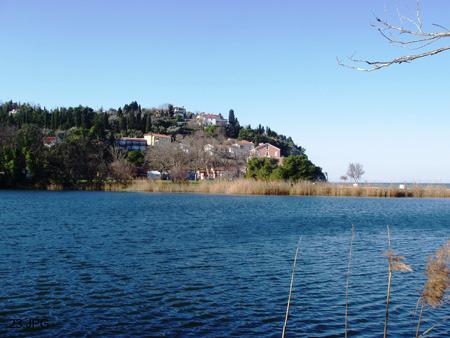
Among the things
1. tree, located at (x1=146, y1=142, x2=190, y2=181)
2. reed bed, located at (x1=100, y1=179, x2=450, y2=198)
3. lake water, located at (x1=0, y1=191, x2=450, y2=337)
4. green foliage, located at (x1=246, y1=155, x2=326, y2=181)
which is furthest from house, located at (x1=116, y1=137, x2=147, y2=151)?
lake water, located at (x1=0, y1=191, x2=450, y2=337)

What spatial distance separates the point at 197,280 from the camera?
12344 millimetres

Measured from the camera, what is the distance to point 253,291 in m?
11.4

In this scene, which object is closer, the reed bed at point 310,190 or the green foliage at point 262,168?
the reed bed at point 310,190

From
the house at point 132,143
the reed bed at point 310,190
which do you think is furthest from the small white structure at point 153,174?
the reed bed at point 310,190

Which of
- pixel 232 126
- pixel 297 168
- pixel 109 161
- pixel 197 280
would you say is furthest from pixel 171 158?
pixel 232 126

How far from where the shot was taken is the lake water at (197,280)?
889 cm

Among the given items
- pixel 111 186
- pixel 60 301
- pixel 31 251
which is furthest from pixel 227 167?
pixel 60 301

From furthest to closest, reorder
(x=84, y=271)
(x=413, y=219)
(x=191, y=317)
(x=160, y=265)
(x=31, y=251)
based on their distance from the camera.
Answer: (x=413, y=219) < (x=31, y=251) < (x=160, y=265) < (x=84, y=271) < (x=191, y=317)

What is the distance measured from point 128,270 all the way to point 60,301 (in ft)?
10.8

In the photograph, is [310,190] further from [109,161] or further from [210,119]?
[210,119]

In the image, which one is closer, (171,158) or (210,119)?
(171,158)

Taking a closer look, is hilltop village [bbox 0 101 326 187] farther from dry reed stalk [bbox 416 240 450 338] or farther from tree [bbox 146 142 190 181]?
dry reed stalk [bbox 416 240 450 338]

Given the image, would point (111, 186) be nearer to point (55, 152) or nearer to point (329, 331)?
point (55, 152)

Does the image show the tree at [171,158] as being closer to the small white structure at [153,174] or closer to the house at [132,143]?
the small white structure at [153,174]
